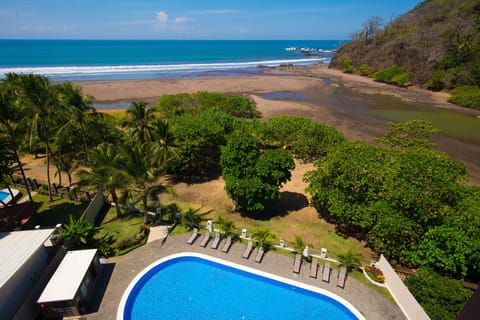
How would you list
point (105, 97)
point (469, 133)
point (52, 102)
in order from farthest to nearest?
point (105, 97), point (469, 133), point (52, 102)

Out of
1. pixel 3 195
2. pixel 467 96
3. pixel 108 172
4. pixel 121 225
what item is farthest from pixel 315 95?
pixel 3 195

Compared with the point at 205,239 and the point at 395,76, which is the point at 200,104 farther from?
the point at 395,76

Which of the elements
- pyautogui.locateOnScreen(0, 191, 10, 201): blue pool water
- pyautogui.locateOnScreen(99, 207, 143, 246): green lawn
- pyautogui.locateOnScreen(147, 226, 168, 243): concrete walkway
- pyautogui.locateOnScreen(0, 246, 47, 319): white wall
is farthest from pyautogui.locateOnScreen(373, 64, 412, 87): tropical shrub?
pyautogui.locateOnScreen(0, 191, 10, 201): blue pool water

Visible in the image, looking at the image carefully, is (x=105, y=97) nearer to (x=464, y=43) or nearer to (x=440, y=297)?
(x=440, y=297)

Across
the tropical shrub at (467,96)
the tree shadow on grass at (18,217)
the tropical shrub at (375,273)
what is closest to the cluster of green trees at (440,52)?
the tropical shrub at (467,96)

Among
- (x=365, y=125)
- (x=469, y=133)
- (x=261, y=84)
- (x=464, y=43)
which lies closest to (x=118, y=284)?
(x=365, y=125)

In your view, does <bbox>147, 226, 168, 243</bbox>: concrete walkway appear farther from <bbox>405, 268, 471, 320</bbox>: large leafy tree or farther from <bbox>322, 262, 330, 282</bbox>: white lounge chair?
<bbox>405, 268, 471, 320</bbox>: large leafy tree

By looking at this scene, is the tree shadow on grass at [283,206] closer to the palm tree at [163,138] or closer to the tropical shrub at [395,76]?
the palm tree at [163,138]
